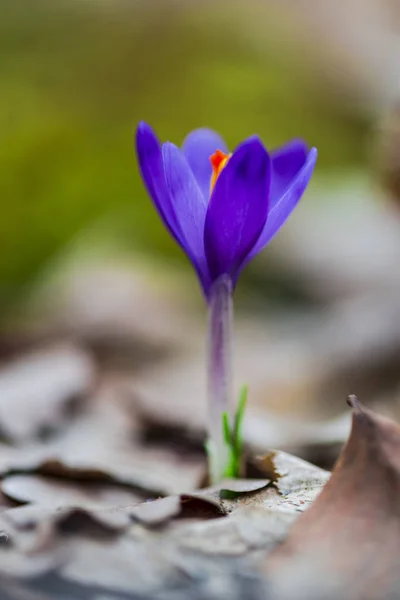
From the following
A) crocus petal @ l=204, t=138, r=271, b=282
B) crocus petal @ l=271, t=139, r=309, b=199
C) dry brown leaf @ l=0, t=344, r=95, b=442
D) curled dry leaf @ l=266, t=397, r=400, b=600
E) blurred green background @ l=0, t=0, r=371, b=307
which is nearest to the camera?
curled dry leaf @ l=266, t=397, r=400, b=600

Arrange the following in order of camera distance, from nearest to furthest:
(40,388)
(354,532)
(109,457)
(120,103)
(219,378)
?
(354,532)
(219,378)
(109,457)
(40,388)
(120,103)

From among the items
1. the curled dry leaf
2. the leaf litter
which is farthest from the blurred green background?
the curled dry leaf

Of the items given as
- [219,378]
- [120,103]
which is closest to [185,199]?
[219,378]

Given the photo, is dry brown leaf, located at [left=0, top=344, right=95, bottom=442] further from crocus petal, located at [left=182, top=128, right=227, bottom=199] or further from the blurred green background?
the blurred green background

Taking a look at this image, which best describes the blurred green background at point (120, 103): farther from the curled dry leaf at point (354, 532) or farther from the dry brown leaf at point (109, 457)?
the curled dry leaf at point (354, 532)

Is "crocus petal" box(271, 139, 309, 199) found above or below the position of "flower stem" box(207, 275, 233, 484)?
above

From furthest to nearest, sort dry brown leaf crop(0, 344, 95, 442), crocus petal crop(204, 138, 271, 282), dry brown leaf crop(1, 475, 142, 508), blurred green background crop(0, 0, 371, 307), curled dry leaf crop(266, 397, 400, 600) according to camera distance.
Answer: blurred green background crop(0, 0, 371, 307) < dry brown leaf crop(0, 344, 95, 442) < dry brown leaf crop(1, 475, 142, 508) < crocus petal crop(204, 138, 271, 282) < curled dry leaf crop(266, 397, 400, 600)

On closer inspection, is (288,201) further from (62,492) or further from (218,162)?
(62,492)

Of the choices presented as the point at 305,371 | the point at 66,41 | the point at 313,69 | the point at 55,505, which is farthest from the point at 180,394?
the point at 313,69
